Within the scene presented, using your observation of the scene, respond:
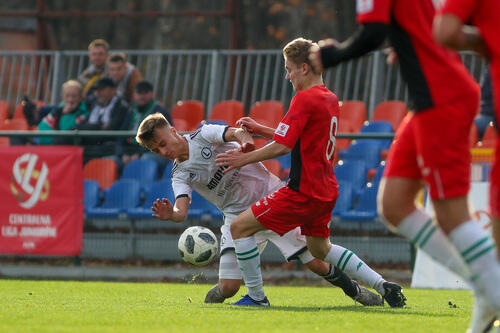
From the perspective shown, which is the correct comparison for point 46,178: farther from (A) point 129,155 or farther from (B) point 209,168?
(B) point 209,168

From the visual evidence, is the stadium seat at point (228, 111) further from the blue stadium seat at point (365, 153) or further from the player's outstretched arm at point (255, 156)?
the player's outstretched arm at point (255, 156)

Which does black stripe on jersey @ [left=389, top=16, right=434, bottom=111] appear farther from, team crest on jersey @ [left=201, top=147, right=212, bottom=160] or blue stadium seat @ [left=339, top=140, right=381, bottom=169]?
blue stadium seat @ [left=339, top=140, right=381, bottom=169]

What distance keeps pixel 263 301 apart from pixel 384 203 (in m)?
2.93

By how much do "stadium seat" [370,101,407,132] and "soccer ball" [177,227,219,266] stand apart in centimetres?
652

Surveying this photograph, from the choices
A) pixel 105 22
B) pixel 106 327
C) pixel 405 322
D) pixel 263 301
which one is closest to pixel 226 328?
pixel 106 327

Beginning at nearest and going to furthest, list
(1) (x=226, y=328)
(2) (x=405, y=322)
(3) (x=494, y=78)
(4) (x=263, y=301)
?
(3) (x=494, y=78)
(1) (x=226, y=328)
(2) (x=405, y=322)
(4) (x=263, y=301)

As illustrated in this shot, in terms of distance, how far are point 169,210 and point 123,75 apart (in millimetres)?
7548

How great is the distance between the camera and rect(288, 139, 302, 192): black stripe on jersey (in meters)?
7.57

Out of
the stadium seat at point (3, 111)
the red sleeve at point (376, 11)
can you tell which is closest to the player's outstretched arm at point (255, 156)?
the red sleeve at point (376, 11)

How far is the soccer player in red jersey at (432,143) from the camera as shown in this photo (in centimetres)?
471

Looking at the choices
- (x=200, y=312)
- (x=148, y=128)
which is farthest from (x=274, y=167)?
(x=200, y=312)

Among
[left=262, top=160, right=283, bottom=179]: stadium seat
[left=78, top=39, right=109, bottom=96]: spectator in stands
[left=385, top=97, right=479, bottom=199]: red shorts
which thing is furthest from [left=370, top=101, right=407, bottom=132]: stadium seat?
[left=385, top=97, right=479, bottom=199]: red shorts

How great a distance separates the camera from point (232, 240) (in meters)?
8.12

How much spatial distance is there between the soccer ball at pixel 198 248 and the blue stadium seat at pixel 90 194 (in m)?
4.56
